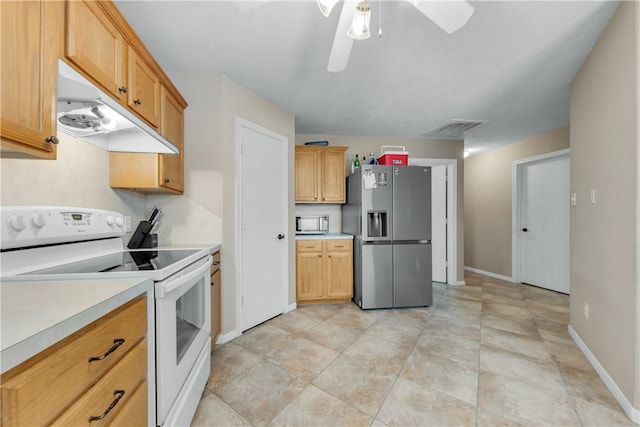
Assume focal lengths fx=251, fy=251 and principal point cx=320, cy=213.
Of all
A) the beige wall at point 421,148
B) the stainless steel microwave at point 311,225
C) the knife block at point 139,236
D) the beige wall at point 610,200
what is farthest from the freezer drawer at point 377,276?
A: the knife block at point 139,236

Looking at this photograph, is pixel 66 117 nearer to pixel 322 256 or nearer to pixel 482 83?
pixel 322 256

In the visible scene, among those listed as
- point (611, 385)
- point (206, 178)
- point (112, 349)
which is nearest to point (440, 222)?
point (611, 385)

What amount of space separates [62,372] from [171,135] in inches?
67.5

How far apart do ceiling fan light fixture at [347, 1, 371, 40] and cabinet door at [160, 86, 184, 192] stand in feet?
4.61

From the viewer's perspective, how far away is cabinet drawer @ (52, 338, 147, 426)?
0.63 m

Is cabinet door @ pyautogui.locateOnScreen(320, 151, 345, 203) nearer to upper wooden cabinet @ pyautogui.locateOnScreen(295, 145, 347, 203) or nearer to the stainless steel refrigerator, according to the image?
upper wooden cabinet @ pyautogui.locateOnScreen(295, 145, 347, 203)

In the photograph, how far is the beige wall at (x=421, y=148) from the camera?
12.9 feet

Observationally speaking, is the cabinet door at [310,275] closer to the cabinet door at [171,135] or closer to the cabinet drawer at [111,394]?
the cabinet door at [171,135]

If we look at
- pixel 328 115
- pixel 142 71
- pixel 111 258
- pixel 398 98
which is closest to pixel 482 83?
pixel 398 98

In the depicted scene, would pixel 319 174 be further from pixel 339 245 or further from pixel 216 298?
pixel 216 298

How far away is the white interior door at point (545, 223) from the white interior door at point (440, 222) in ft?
4.17

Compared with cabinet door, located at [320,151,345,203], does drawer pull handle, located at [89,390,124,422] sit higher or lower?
lower

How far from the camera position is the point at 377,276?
3.06 metres

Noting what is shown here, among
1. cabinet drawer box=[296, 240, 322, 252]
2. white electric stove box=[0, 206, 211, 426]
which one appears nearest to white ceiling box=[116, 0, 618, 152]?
white electric stove box=[0, 206, 211, 426]
